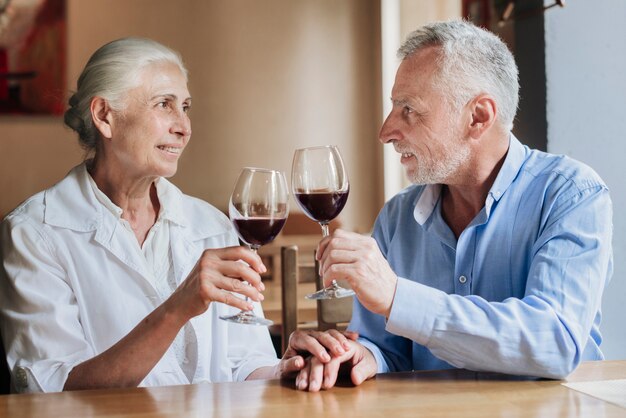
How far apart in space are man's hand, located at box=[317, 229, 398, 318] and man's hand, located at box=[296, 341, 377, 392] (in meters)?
0.14

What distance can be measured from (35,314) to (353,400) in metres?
0.82

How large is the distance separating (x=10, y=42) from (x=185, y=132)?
4.76 metres

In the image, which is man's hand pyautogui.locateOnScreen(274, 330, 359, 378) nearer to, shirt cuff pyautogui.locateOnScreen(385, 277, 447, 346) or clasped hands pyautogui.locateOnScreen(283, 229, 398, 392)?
clasped hands pyautogui.locateOnScreen(283, 229, 398, 392)

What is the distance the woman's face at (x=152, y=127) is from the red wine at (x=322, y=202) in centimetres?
63

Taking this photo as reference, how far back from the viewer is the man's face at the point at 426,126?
5.64ft

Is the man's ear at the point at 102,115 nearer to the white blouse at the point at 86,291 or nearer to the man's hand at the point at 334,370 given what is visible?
the white blouse at the point at 86,291

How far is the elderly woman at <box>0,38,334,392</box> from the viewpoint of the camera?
163cm

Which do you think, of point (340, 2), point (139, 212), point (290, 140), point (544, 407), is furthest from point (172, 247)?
point (340, 2)

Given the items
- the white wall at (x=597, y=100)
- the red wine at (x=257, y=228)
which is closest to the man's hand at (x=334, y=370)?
the red wine at (x=257, y=228)

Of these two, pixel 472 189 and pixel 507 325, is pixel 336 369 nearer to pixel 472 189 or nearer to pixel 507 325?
pixel 507 325

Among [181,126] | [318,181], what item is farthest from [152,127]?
[318,181]

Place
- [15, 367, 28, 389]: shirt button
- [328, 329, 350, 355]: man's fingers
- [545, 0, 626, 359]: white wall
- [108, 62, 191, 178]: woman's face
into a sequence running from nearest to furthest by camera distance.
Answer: [328, 329, 350, 355]: man's fingers
[15, 367, 28, 389]: shirt button
[108, 62, 191, 178]: woman's face
[545, 0, 626, 359]: white wall

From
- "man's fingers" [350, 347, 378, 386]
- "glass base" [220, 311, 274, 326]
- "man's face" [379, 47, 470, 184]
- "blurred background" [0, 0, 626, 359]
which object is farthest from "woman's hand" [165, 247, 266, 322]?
"blurred background" [0, 0, 626, 359]

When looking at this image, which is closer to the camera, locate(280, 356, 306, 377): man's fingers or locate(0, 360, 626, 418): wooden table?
locate(0, 360, 626, 418): wooden table
